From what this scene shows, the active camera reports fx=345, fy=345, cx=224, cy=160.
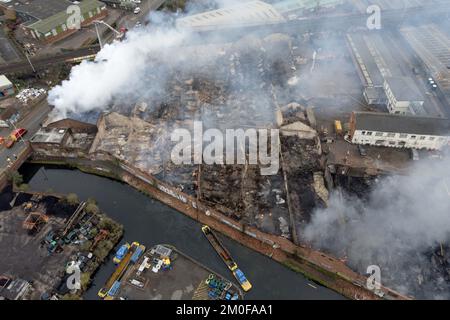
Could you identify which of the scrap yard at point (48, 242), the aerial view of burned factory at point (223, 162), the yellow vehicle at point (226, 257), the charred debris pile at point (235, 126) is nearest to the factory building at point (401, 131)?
the aerial view of burned factory at point (223, 162)

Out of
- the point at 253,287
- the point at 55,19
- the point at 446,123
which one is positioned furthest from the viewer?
the point at 55,19

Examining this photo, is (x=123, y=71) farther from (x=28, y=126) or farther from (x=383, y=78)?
(x=383, y=78)

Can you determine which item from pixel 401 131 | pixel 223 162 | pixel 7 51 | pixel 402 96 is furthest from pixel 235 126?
pixel 7 51

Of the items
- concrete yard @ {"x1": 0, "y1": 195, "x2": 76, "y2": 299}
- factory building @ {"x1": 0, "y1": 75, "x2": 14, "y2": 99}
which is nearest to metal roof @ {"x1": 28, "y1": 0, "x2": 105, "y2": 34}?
factory building @ {"x1": 0, "y1": 75, "x2": 14, "y2": 99}
